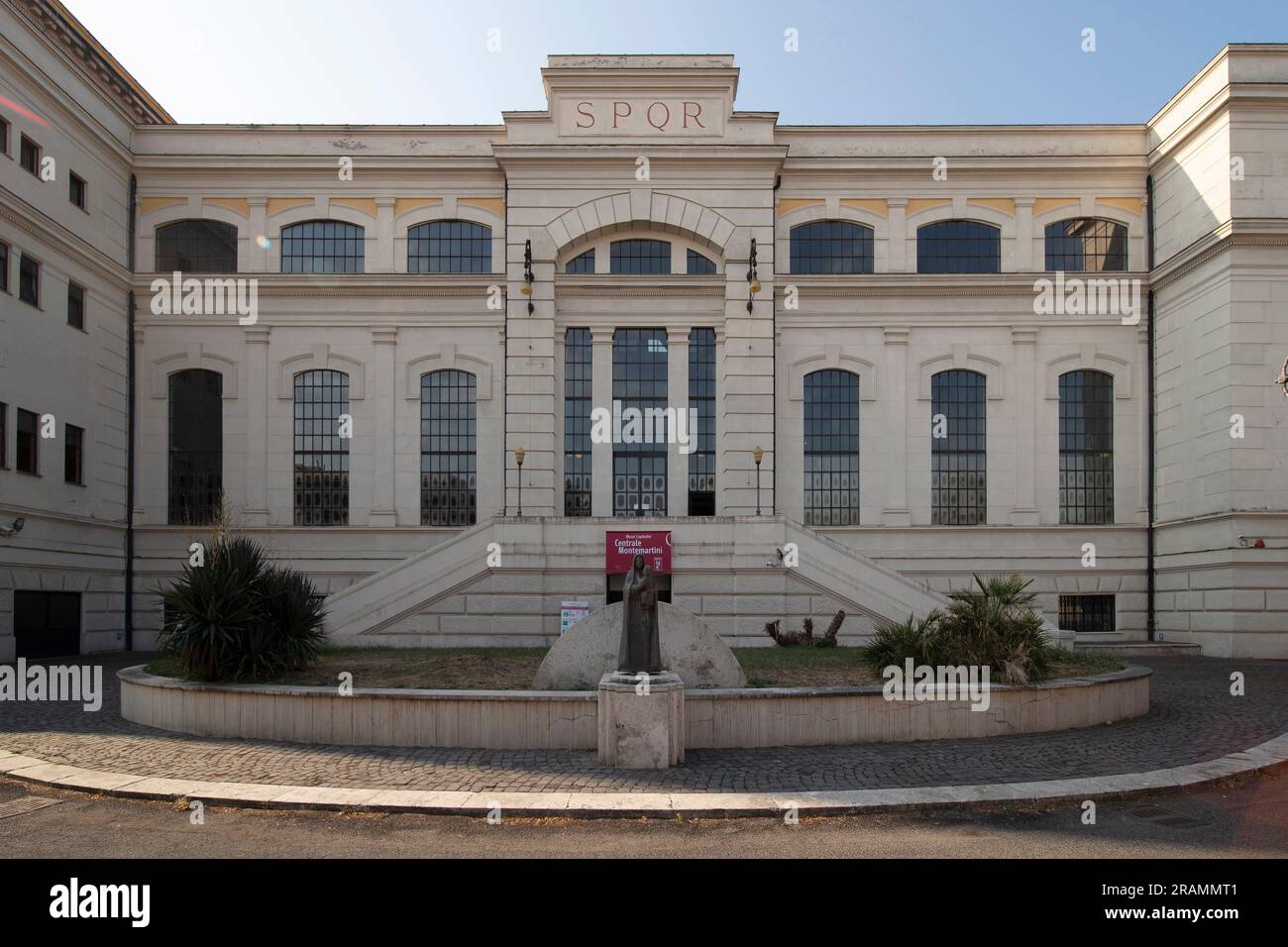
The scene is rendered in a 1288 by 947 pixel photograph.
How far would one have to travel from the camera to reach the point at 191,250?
34.6 m

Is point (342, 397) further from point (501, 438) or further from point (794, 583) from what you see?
point (794, 583)

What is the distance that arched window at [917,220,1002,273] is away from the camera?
1359 inches

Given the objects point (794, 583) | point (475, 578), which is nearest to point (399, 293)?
point (475, 578)

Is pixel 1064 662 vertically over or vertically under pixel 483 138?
under

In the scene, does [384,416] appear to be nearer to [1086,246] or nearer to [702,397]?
[702,397]

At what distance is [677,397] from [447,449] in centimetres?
812

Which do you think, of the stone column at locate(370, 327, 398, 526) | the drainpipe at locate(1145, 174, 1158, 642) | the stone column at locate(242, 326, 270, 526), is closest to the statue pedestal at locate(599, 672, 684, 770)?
the stone column at locate(370, 327, 398, 526)

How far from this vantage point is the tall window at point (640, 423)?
33812 mm

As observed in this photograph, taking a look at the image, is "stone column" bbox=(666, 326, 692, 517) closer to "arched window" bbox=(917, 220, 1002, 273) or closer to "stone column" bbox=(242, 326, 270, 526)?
"arched window" bbox=(917, 220, 1002, 273)

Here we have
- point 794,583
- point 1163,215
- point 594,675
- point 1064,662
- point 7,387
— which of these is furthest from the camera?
point 1163,215

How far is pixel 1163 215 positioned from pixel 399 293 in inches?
1016

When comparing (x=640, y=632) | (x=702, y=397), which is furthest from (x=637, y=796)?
(x=702, y=397)

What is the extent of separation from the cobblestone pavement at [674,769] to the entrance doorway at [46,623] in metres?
12.7

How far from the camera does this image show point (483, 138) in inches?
1358
